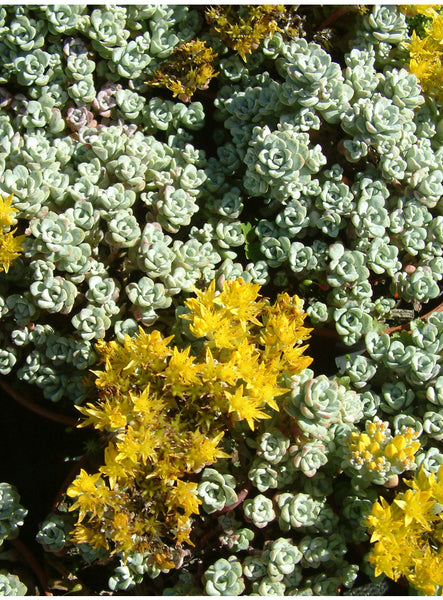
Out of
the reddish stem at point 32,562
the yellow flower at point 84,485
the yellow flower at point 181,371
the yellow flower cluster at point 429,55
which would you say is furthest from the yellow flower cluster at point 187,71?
the reddish stem at point 32,562

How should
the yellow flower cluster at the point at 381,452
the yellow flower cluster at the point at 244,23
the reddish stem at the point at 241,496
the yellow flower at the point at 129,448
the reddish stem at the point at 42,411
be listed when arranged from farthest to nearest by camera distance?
the reddish stem at the point at 42,411 < the yellow flower cluster at the point at 244,23 < the reddish stem at the point at 241,496 < the yellow flower cluster at the point at 381,452 < the yellow flower at the point at 129,448

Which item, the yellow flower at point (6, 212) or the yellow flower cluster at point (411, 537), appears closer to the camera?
the yellow flower cluster at point (411, 537)

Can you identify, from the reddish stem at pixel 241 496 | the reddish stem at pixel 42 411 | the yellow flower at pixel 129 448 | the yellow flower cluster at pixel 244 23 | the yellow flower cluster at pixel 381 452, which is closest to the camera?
the yellow flower at pixel 129 448

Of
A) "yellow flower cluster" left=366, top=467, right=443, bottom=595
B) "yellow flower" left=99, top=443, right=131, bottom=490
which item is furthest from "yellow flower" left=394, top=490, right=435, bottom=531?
"yellow flower" left=99, top=443, right=131, bottom=490

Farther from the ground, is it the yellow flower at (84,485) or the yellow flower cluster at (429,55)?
the yellow flower cluster at (429,55)

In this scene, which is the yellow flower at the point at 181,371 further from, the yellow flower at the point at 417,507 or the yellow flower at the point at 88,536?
the yellow flower at the point at 417,507

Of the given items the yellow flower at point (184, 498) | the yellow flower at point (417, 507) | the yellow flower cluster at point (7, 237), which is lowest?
the yellow flower at point (184, 498)
